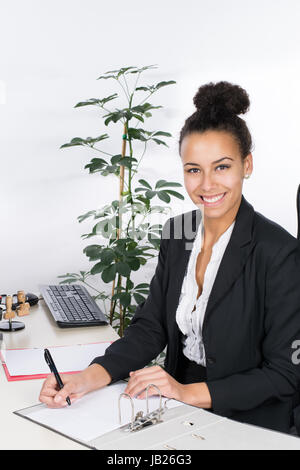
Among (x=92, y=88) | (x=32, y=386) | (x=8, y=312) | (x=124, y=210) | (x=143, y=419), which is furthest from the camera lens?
(x=92, y=88)

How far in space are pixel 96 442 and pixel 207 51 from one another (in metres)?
2.66

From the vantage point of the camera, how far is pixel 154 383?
1276 mm

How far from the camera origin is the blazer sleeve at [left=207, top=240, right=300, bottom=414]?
Result: 133cm

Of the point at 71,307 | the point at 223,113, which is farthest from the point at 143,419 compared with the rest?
the point at 71,307

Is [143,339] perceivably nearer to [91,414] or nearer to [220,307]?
[220,307]

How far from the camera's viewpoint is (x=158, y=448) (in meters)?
1.02

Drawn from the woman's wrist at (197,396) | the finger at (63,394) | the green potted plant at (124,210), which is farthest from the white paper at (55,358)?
the green potted plant at (124,210)

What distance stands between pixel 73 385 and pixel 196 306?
0.45 m

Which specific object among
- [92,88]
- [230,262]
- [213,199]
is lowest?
[230,262]

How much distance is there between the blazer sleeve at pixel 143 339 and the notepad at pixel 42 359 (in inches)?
3.8

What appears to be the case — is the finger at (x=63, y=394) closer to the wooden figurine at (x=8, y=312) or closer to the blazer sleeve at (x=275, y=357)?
the blazer sleeve at (x=275, y=357)

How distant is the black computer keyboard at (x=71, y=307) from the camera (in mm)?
1886

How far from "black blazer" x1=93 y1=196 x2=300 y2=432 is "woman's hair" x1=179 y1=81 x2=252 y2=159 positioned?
208mm

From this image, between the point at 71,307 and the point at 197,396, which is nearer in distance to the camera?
the point at 197,396
